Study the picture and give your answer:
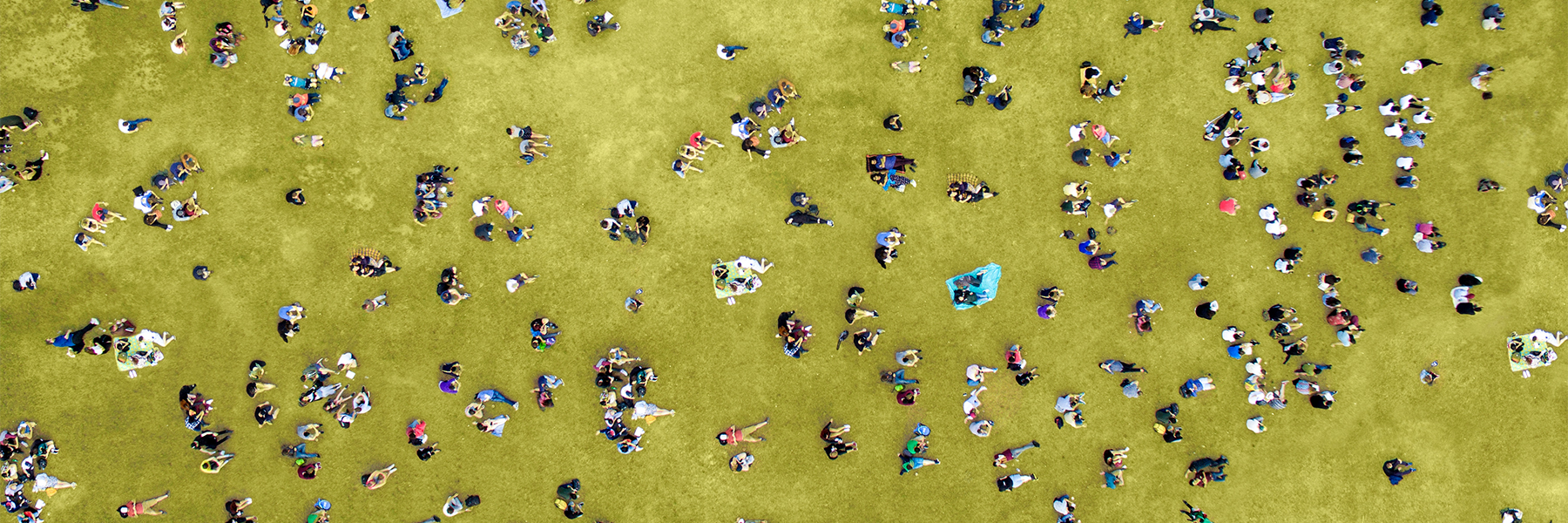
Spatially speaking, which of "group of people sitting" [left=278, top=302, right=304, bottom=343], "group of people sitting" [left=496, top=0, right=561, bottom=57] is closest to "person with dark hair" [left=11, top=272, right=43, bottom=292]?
"group of people sitting" [left=278, top=302, right=304, bottom=343]

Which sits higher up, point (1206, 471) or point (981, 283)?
point (981, 283)

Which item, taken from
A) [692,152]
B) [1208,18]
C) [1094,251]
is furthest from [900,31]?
[1208,18]

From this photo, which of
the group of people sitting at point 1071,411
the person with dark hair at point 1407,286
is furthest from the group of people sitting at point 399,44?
the person with dark hair at point 1407,286

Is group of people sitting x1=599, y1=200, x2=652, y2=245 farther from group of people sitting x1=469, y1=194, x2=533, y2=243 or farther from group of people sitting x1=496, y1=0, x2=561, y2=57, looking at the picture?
group of people sitting x1=496, y1=0, x2=561, y2=57

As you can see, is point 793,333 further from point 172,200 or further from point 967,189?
point 172,200

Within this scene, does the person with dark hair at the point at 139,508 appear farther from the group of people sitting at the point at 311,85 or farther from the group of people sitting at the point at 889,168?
the group of people sitting at the point at 889,168

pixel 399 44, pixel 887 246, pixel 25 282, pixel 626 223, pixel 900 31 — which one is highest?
pixel 900 31
